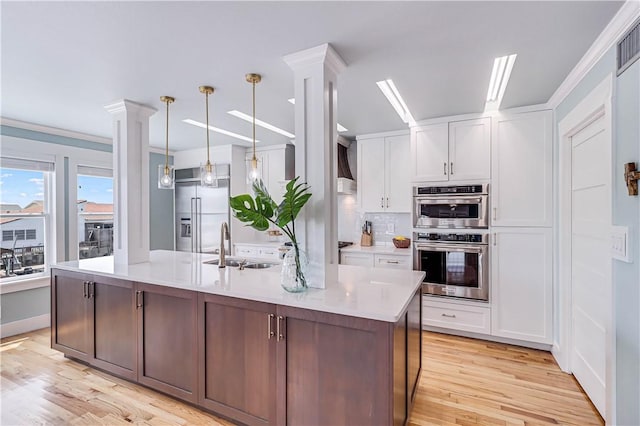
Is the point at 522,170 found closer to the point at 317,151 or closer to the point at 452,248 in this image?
the point at 452,248

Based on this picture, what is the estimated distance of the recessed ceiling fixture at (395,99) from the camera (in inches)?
101

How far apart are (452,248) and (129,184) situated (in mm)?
3300

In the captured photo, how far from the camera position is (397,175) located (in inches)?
156

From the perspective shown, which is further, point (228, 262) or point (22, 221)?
point (22, 221)

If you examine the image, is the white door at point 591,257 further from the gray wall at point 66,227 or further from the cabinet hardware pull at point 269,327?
the gray wall at point 66,227

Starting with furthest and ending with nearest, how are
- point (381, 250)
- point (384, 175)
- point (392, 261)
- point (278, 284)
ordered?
point (384, 175), point (381, 250), point (392, 261), point (278, 284)

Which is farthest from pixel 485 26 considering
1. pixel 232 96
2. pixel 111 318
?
pixel 111 318

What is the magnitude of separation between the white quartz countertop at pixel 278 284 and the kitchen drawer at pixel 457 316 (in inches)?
52.9

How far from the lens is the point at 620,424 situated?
1.69 meters

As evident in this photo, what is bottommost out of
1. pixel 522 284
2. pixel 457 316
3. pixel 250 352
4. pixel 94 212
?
pixel 457 316

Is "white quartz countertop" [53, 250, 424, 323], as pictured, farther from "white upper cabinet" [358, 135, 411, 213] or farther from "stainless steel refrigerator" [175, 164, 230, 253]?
"stainless steel refrigerator" [175, 164, 230, 253]

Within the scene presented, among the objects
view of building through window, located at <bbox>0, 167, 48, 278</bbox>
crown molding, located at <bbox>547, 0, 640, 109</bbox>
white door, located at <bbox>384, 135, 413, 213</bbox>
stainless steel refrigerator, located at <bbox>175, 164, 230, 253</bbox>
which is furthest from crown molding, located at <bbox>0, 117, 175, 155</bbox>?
crown molding, located at <bbox>547, 0, 640, 109</bbox>

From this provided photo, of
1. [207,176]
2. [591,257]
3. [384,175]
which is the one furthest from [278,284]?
[384,175]

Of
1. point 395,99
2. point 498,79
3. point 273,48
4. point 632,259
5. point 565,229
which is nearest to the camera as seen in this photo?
point 632,259
